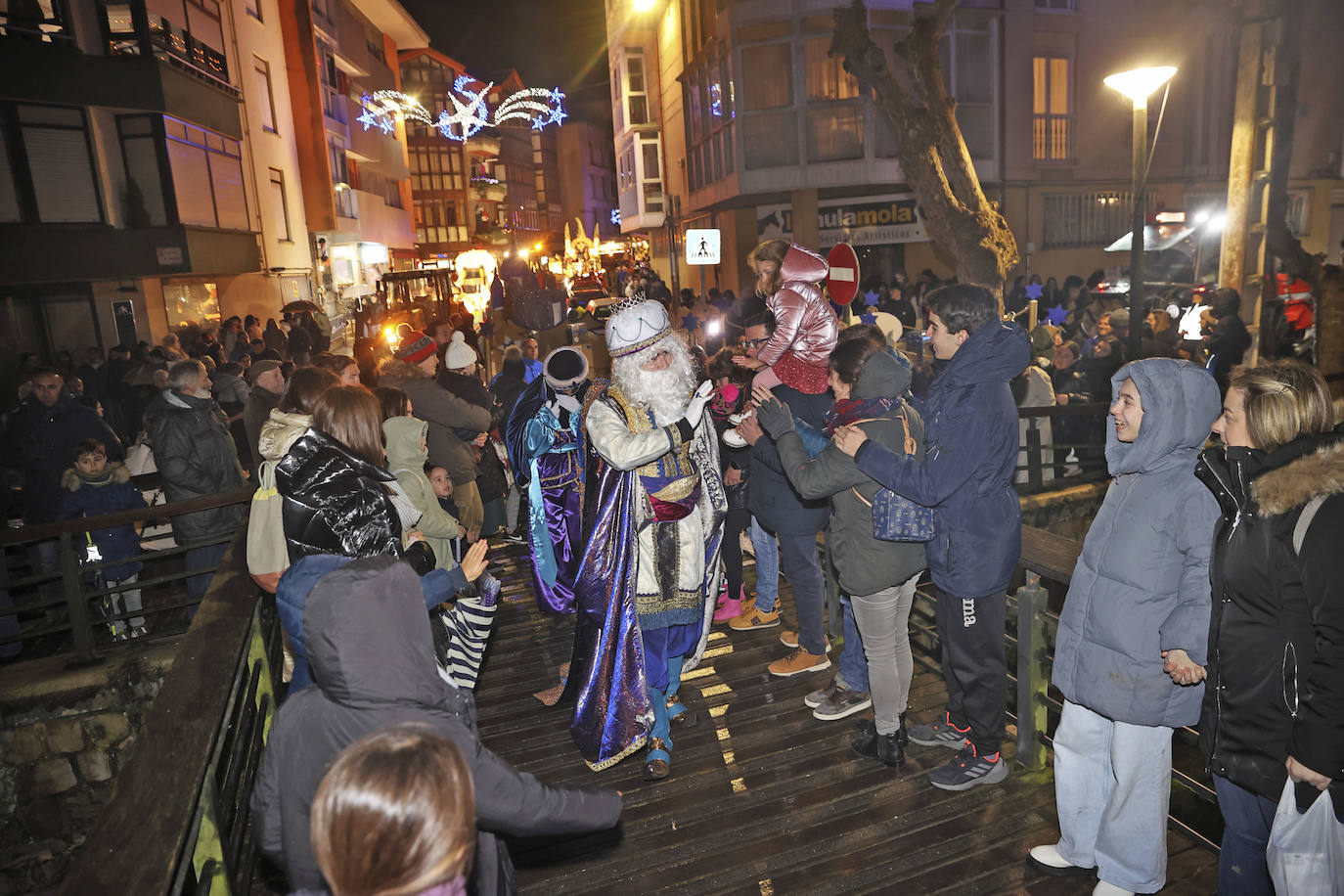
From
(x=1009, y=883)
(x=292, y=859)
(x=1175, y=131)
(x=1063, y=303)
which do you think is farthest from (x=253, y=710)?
(x=1175, y=131)

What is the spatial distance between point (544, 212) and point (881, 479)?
92388mm

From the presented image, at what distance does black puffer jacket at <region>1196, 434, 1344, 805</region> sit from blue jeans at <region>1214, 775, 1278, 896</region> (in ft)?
0.42

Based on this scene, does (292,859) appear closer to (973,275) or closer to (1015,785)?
(1015,785)

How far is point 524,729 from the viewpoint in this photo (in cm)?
496

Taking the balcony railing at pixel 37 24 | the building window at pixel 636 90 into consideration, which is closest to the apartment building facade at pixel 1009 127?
the building window at pixel 636 90

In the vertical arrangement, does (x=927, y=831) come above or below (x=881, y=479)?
below

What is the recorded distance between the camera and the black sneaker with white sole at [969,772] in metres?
4.00

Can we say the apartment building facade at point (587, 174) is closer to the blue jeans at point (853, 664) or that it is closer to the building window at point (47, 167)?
the building window at point (47, 167)

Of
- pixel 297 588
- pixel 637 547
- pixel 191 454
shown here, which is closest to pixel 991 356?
pixel 637 547

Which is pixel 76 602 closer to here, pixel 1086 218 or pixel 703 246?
pixel 703 246

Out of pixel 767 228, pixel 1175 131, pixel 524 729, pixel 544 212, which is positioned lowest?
pixel 524 729

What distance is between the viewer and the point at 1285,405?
2635 millimetres

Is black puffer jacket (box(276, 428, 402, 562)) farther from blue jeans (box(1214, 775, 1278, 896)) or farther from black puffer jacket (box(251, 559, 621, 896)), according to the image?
blue jeans (box(1214, 775, 1278, 896))

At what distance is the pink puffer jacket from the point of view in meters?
5.09
